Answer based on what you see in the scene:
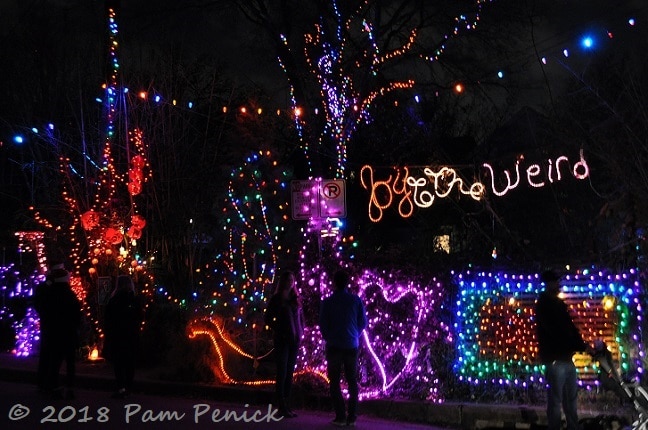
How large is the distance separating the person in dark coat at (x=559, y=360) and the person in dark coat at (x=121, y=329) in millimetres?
6002

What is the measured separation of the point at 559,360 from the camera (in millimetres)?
6707

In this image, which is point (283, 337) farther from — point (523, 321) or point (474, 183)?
point (474, 183)

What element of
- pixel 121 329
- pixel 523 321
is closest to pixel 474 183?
pixel 523 321

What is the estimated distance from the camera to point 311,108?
1681 cm

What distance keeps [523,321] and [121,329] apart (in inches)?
224

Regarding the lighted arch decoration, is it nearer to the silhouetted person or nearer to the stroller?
the stroller

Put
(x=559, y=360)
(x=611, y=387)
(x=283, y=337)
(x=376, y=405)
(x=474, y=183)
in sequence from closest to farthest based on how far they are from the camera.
→ (x=559, y=360), (x=611, y=387), (x=283, y=337), (x=376, y=405), (x=474, y=183)

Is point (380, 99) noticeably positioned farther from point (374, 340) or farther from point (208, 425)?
point (208, 425)

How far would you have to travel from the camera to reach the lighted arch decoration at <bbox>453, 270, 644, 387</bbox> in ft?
26.1

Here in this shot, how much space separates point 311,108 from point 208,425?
10.3m

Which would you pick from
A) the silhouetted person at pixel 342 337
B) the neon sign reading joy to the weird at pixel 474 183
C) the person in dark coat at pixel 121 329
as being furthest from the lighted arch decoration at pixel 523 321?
the person in dark coat at pixel 121 329

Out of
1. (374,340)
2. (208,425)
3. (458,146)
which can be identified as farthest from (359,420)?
(458,146)

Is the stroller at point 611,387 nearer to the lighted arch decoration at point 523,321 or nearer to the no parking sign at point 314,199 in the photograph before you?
the lighted arch decoration at point 523,321

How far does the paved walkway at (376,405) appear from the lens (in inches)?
308
